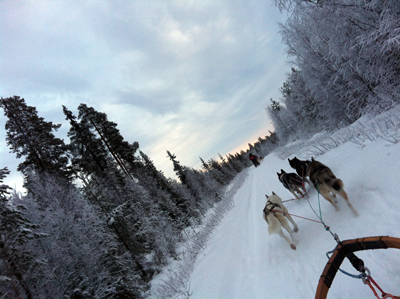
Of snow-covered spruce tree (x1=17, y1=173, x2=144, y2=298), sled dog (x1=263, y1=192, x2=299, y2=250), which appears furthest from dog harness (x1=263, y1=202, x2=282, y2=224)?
snow-covered spruce tree (x1=17, y1=173, x2=144, y2=298)

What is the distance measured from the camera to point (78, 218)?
11188 mm

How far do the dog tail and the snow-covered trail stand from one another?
21.0 inches

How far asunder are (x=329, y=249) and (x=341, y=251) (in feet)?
5.97

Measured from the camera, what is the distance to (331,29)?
22.9 feet

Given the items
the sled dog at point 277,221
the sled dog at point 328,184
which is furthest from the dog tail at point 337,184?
the sled dog at point 277,221

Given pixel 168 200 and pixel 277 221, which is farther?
pixel 168 200

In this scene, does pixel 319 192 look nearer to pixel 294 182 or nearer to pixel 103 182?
pixel 294 182

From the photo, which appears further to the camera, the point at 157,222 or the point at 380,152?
the point at 157,222

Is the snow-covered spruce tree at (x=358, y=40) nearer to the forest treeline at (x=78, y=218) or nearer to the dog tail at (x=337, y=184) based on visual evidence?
the dog tail at (x=337, y=184)

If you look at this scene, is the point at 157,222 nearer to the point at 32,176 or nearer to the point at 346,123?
the point at 32,176

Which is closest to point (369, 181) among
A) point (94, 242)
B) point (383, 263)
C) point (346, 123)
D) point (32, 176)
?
point (383, 263)

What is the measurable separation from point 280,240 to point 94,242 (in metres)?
11.2

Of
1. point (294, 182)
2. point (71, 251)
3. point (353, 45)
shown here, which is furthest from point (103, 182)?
point (353, 45)

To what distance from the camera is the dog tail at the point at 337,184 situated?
→ 3.56m
